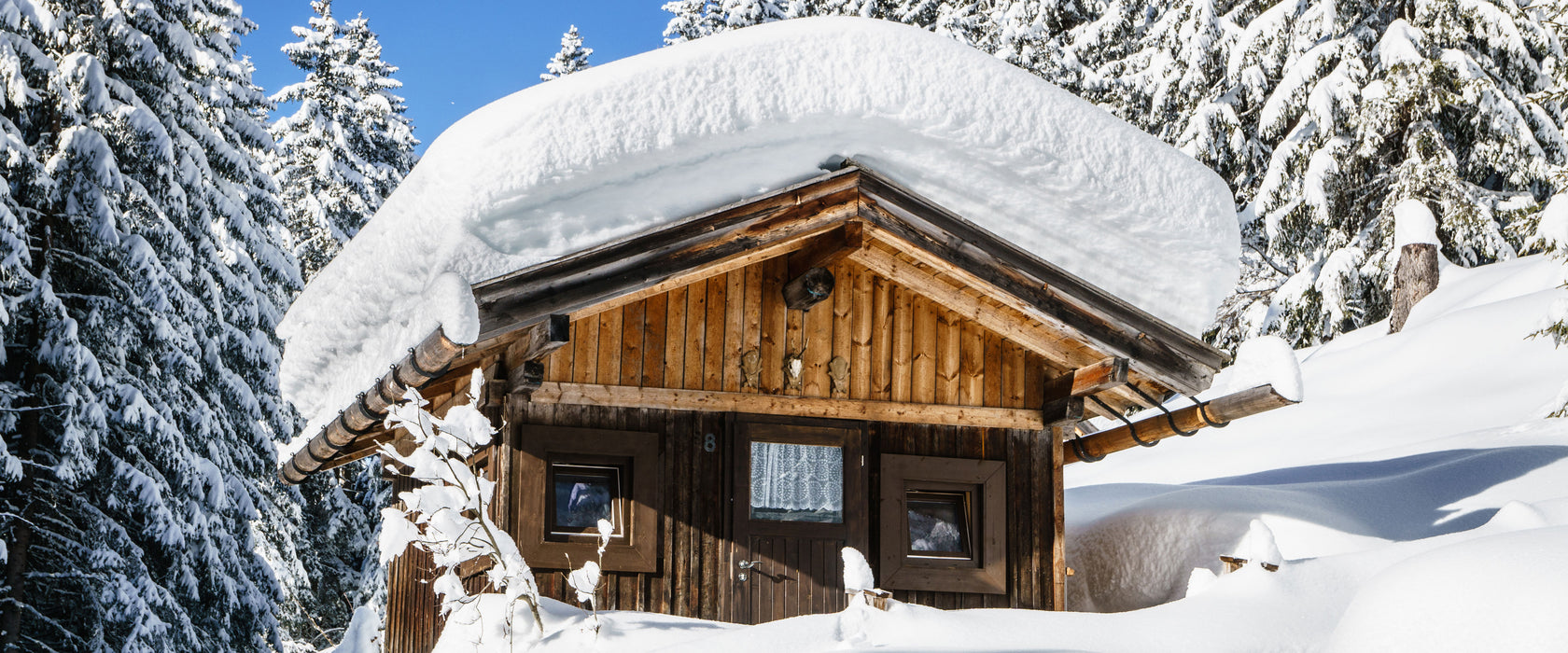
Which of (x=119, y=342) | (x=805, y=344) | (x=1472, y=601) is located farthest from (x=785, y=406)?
(x=119, y=342)

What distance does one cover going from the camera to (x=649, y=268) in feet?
20.5

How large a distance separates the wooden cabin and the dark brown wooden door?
0.01m

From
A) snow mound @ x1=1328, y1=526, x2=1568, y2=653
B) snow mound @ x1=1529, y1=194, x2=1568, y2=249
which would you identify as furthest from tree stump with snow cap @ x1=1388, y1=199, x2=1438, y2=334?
snow mound @ x1=1328, y1=526, x2=1568, y2=653

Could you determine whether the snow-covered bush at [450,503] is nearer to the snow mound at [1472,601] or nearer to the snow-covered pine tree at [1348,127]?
the snow mound at [1472,601]

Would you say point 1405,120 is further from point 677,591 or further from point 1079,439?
point 677,591

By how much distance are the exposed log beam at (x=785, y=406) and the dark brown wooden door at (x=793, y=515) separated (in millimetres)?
90

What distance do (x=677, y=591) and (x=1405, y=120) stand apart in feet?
51.6

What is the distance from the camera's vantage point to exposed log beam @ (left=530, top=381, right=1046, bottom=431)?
684cm

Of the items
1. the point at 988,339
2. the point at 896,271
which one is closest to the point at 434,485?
the point at 896,271

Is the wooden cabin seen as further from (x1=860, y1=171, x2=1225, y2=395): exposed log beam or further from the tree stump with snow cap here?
the tree stump with snow cap

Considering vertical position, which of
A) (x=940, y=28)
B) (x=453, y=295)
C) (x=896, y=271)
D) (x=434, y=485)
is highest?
(x=940, y=28)

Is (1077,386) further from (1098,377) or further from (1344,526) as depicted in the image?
(1344,526)

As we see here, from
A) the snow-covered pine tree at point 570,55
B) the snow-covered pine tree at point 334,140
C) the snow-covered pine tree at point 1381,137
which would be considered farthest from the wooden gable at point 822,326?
the snow-covered pine tree at point 570,55

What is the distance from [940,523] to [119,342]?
43.3 ft
